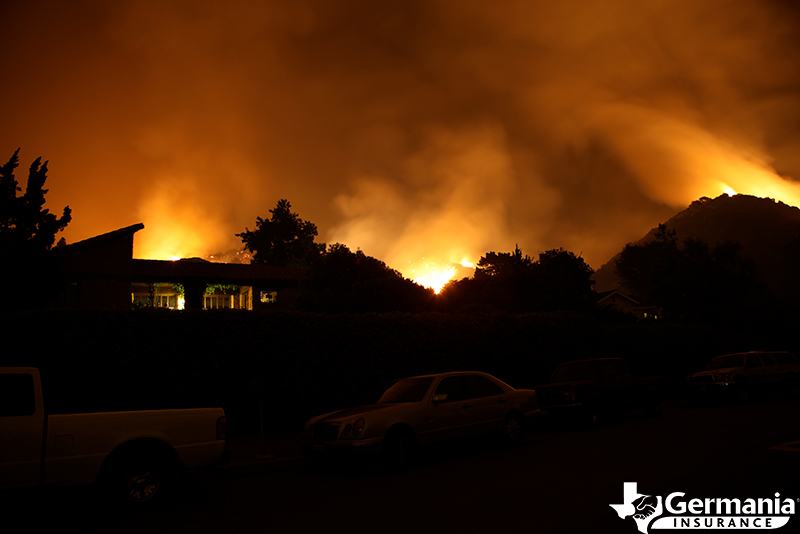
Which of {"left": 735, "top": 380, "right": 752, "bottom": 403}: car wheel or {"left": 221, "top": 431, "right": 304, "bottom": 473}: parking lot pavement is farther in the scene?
{"left": 735, "top": 380, "right": 752, "bottom": 403}: car wheel

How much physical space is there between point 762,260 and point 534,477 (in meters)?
124

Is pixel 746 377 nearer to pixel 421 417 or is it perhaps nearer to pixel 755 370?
pixel 755 370

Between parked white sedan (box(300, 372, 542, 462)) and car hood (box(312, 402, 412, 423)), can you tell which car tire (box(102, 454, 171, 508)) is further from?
car hood (box(312, 402, 412, 423))

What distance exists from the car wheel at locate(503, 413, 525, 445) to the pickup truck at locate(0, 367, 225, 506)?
5.55 metres

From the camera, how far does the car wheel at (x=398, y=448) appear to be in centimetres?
838

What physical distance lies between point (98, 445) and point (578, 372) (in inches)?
460

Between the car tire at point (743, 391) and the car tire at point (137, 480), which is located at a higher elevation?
the car tire at point (137, 480)

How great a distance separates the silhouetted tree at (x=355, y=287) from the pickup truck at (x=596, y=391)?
13.4 metres

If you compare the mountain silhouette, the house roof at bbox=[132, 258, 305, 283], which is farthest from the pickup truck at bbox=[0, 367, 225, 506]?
the mountain silhouette

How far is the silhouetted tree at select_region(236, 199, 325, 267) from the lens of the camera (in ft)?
264

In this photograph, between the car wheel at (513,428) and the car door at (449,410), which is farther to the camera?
the car wheel at (513,428)

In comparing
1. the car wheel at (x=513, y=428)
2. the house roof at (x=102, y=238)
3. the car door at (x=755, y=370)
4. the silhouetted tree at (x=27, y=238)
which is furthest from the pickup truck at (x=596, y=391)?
Result: the house roof at (x=102, y=238)

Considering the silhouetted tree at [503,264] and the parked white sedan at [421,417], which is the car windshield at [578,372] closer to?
the parked white sedan at [421,417]

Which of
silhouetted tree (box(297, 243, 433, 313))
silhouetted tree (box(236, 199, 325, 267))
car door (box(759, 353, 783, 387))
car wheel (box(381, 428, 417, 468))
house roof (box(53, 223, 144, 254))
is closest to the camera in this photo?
car wheel (box(381, 428, 417, 468))
